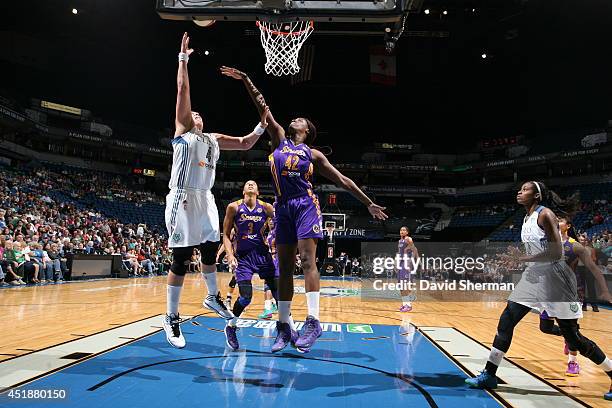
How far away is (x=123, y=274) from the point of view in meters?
19.1

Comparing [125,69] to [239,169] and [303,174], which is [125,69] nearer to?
[239,169]

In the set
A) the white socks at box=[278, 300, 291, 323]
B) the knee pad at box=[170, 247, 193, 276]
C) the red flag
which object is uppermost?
the red flag

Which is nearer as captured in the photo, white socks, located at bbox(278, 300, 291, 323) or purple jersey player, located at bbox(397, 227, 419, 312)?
white socks, located at bbox(278, 300, 291, 323)

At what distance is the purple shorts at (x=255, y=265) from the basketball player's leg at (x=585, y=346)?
355 cm

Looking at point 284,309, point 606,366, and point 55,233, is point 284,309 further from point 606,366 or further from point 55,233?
point 55,233

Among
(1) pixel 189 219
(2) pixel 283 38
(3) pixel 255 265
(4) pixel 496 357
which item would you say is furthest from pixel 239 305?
(2) pixel 283 38

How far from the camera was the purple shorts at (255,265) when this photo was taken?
6012mm

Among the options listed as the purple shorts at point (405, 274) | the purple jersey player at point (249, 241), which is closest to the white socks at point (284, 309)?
the purple jersey player at point (249, 241)

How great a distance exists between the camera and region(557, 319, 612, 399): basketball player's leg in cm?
401

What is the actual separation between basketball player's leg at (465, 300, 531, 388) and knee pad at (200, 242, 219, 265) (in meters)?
2.82

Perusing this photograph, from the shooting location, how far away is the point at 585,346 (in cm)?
404

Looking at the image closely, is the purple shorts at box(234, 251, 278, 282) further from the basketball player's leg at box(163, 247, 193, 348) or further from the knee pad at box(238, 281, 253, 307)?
the basketball player's leg at box(163, 247, 193, 348)

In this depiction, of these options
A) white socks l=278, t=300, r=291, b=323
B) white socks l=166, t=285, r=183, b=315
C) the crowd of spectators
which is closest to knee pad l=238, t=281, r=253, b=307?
white socks l=166, t=285, r=183, b=315

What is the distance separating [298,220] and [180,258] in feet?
4.56
